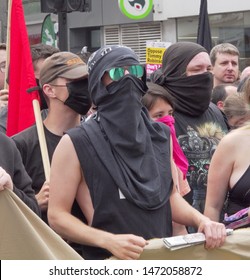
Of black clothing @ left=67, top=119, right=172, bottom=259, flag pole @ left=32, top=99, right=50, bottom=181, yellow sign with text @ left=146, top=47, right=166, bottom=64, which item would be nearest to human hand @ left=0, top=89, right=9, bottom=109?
flag pole @ left=32, top=99, right=50, bottom=181

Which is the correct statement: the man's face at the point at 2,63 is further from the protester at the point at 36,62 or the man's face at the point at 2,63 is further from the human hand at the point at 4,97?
the human hand at the point at 4,97

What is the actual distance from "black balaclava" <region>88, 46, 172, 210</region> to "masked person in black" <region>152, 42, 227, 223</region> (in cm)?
122

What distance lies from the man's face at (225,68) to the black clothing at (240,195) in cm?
374

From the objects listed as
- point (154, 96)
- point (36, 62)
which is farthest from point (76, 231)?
point (36, 62)

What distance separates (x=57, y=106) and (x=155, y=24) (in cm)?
1773

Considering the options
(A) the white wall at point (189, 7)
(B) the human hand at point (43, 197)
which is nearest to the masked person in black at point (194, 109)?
(B) the human hand at point (43, 197)

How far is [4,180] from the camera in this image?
3.16 metres

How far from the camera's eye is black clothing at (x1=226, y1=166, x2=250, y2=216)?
390cm

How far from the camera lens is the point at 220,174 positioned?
4.03 metres

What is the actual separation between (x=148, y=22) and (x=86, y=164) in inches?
737

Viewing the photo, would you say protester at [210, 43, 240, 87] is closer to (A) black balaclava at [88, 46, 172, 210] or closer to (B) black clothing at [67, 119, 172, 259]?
(A) black balaclava at [88, 46, 172, 210]

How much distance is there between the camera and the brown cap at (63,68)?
4.41m
